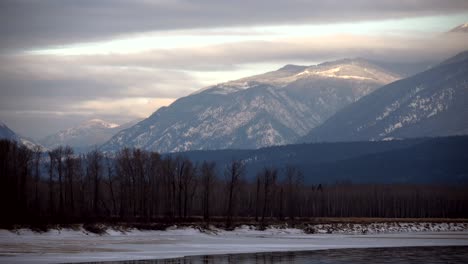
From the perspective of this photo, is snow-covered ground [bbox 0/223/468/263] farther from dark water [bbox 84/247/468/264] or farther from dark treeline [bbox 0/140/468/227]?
dark treeline [bbox 0/140/468/227]

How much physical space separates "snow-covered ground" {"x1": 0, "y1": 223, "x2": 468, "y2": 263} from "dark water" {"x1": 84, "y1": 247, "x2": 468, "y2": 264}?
14.5 feet

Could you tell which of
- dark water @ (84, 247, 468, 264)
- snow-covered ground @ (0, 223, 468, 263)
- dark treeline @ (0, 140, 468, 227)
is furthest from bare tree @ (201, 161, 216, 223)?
dark water @ (84, 247, 468, 264)

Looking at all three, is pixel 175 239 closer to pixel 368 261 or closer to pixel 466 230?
pixel 368 261

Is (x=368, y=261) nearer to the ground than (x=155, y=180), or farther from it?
nearer to the ground

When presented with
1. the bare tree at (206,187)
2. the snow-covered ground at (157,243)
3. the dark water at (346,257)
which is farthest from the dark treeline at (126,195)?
the dark water at (346,257)

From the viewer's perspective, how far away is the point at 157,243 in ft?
313

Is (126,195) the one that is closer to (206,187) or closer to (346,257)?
(206,187)

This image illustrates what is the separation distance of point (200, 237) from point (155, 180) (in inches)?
1875

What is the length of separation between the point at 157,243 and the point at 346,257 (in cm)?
2563

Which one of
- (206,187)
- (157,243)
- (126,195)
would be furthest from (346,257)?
(126,195)

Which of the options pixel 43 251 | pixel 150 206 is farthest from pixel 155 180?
pixel 43 251

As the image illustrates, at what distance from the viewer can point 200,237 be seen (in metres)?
109

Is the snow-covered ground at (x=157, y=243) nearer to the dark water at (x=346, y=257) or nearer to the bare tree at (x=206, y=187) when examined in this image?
the dark water at (x=346, y=257)

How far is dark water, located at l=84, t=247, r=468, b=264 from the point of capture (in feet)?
245
